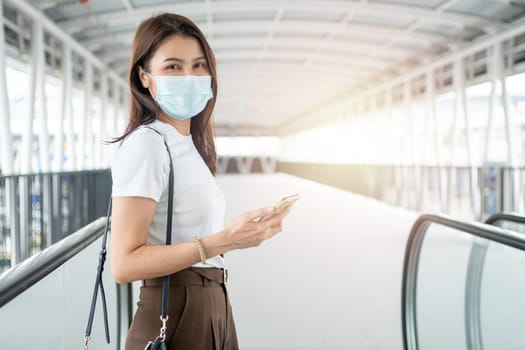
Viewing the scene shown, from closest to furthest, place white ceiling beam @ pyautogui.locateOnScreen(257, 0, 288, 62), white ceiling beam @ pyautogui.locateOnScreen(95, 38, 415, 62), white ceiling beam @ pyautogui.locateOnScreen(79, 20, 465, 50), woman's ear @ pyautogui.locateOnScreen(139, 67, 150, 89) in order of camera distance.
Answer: woman's ear @ pyautogui.locateOnScreen(139, 67, 150, 89)
white ceiling beam @ pyautogui.locateOnScreen(257, 0, 288, 62)
white ceiling beam @ pyautogui.locateOnScreen(79, 20, 465, 50)
white ceiling beam @ pyautogui.locateOnScreen(95, 38, 415, 62)

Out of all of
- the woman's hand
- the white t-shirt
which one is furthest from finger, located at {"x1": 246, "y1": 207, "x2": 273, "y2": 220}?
the white t-shirt

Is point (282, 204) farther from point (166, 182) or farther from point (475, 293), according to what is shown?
point (475, 293)

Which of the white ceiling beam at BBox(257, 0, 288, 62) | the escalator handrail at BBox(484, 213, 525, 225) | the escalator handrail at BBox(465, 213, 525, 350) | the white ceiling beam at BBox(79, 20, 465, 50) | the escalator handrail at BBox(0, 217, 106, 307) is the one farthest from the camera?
the white ceiling beam at BBox(79, 20, 465, 50)

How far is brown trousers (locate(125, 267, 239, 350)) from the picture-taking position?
1613mm

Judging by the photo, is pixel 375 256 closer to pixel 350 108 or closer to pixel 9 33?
pixel 9 33

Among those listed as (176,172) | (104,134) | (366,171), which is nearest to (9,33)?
(104,134)

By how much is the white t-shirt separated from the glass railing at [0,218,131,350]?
385 mm

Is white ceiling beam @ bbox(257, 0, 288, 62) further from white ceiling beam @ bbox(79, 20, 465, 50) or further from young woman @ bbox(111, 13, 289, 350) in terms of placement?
young woman @ bbox(111, 13, 289, 350)

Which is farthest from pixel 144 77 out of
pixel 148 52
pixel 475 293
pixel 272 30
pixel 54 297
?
pixel 272 30

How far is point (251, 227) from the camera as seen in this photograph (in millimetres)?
1458

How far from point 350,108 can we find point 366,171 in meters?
8.59

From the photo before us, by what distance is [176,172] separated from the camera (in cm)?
159

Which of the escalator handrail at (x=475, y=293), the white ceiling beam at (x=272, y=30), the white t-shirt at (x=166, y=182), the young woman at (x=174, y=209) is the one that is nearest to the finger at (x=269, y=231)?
the young woman at (x=174, y=209)

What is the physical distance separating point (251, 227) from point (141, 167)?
1.17 ft
